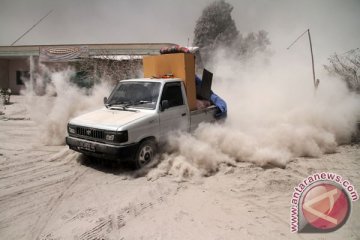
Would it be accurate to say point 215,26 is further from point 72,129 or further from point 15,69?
point 72,129

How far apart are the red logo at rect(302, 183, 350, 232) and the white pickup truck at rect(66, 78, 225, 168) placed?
3.19 m

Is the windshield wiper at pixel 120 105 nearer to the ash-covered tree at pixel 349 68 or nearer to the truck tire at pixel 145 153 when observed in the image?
the truck tire at pixel 145 153

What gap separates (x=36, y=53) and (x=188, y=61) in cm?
2517

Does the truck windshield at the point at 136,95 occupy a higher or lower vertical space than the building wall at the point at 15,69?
lower

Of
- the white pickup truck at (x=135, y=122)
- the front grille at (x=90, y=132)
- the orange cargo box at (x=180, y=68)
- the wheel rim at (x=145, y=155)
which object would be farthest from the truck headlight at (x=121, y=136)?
the orange cargo box at (x=180, y=68)

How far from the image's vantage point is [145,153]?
6.32 m

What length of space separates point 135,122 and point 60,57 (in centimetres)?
2256

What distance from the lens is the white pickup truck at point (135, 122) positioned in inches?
232

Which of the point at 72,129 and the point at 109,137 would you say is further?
the point at 72,129

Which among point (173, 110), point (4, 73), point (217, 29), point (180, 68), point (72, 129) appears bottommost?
point (72, 129)

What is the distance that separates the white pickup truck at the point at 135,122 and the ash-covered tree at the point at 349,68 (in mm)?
5888

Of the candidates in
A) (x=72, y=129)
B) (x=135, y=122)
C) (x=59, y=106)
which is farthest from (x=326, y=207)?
(x=59, y=106)

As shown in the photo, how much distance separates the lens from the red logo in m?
4.15

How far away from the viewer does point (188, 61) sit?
773 cm
